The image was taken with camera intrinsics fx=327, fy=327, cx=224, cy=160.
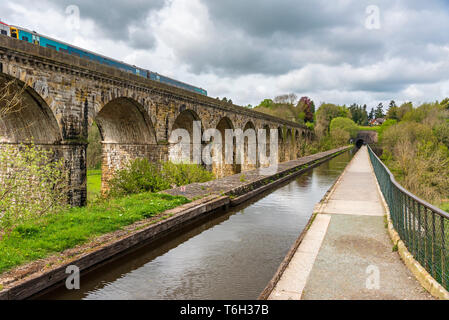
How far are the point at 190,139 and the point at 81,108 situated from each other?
9908 millimetres

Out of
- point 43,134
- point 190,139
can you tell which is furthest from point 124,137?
point 190,139

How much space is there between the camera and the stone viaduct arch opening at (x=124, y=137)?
1457 centimetres

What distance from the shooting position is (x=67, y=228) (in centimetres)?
623

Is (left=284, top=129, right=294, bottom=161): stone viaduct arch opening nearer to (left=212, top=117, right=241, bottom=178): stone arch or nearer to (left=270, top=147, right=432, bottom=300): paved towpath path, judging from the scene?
(left=212, top=117, right=241, bottom=178): stone arch

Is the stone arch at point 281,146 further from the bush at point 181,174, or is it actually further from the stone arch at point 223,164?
the bush at point 181,174

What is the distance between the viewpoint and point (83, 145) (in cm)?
1092

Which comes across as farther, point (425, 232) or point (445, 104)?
point (445, 104)

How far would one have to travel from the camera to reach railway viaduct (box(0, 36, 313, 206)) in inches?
365

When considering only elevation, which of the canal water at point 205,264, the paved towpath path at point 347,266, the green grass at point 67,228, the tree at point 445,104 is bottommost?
the canal water at point 205,264

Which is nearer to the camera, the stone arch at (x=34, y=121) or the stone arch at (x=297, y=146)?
the stone arch at (x=34, y=121)

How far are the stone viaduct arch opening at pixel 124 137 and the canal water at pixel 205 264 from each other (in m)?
6.87

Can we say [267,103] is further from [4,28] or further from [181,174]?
[4,28]

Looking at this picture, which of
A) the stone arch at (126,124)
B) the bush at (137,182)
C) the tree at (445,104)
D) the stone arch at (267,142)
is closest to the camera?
the bush at (137,182)

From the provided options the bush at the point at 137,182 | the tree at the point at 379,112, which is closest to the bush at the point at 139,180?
the bush at the point at 137,182
